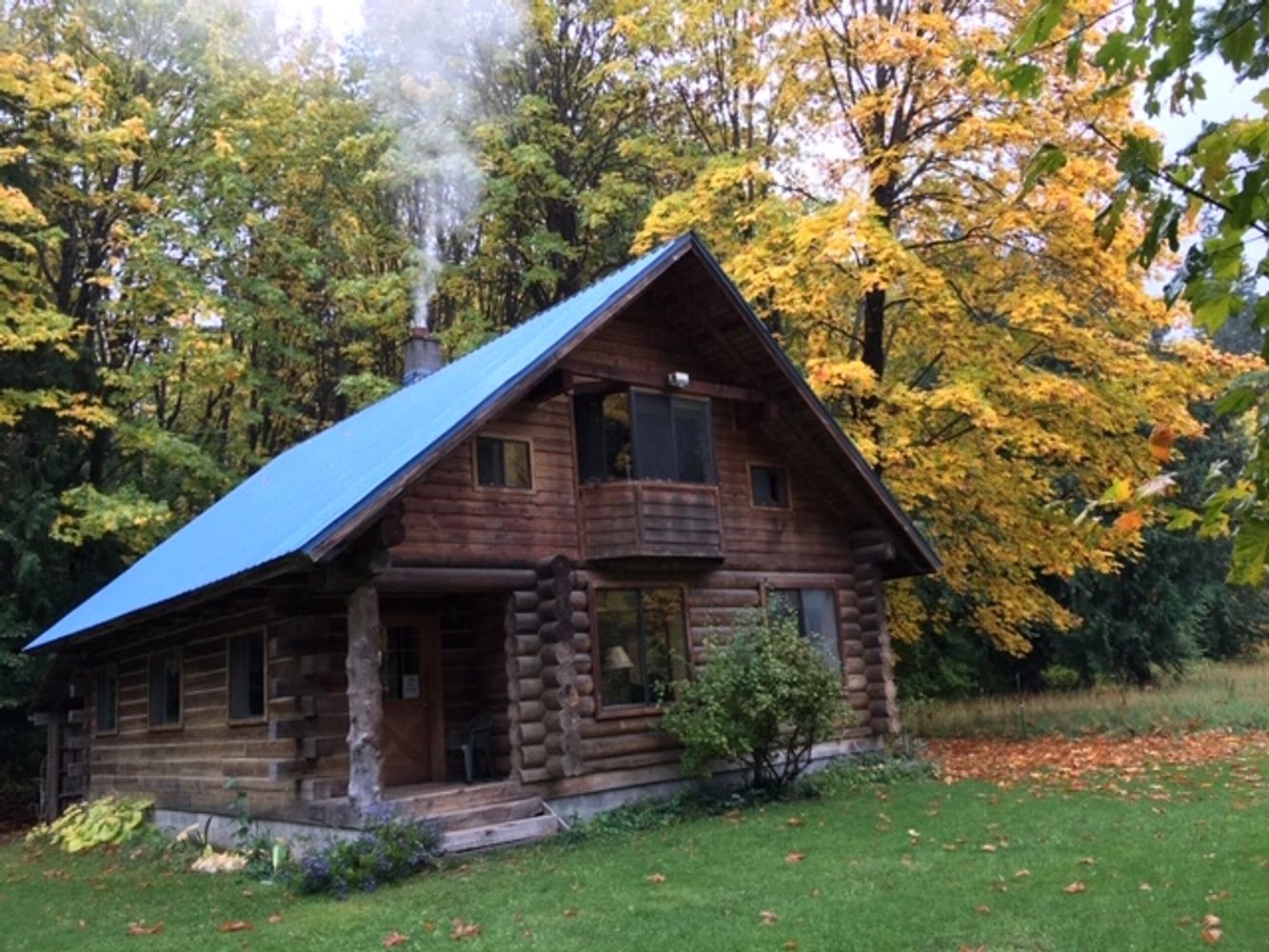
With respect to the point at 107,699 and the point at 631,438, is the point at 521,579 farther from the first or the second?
the point at 107,699

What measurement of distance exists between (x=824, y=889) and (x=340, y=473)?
26.4ft

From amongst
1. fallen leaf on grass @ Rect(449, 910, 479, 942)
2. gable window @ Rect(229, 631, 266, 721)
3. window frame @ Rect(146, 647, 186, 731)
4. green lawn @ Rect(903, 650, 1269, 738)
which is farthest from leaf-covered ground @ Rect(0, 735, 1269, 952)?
green lawn @ Rect(903, 650, 1269, 738)

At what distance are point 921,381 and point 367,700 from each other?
15307 mm

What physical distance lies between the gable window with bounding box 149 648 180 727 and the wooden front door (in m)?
4.07

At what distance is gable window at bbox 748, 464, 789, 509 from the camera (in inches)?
672

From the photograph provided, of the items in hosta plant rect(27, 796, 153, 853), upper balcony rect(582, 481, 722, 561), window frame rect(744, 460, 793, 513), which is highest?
window frame rect(744, 460, 793, 513)

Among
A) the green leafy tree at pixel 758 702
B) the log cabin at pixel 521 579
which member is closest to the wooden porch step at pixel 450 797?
the log cabin at pixel 521 579

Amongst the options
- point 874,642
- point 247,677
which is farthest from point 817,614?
point 247,677

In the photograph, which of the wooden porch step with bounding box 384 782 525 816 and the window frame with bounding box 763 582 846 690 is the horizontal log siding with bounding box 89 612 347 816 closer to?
the wooden porch step with bounding box 384 782 525 816

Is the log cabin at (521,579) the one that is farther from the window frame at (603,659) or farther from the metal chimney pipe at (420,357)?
the metal chimney pipe at (420,357)

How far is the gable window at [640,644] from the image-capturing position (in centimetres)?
1476

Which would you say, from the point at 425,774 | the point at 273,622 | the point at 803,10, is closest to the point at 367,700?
the point at 273,622

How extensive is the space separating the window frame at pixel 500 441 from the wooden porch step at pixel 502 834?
4.01 meters

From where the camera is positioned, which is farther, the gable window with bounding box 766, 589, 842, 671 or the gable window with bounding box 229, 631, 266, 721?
the gable window with bounding box 766, 589, 842, 671
